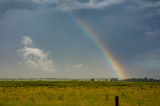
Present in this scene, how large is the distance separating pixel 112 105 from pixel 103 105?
79cm

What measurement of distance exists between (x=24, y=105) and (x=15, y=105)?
868 mm

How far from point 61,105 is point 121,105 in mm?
5267

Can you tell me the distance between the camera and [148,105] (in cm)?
2733

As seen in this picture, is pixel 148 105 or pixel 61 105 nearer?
pixel 61 105

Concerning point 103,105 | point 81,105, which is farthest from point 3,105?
point 103,105

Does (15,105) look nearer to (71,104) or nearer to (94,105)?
(71,104)

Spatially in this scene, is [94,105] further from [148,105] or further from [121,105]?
[148,105]

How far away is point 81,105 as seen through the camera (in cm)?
2567

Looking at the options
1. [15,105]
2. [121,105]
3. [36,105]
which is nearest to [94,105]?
[121,105]

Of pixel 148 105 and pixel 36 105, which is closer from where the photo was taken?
pixel 36 105

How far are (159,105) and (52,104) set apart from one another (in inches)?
379

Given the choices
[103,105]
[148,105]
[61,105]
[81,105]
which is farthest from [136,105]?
[61,105]

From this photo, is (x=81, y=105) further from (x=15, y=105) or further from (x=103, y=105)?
(x=15, y=105)

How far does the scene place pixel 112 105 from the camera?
2602cm
